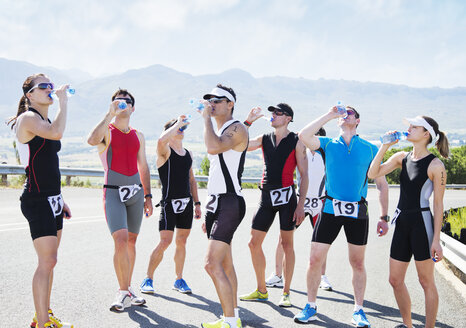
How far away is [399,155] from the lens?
5.48m

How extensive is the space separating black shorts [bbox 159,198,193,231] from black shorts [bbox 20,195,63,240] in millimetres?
2220

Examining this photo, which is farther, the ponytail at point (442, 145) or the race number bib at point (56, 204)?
the ponytail at point (442, 145)

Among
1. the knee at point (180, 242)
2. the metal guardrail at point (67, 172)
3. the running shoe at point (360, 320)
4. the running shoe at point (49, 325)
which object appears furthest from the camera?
the metal guardrail at point (67, 172)

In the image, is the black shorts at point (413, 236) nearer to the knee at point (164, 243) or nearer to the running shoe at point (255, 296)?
the running shoe at point (255, 296)

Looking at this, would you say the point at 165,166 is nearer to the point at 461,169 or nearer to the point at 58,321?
the point at 58,321

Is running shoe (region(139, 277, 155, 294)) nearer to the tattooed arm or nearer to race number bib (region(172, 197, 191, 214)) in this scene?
race number bib (region(172, 197, 191, 214))

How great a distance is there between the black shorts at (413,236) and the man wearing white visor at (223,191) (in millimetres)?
1599

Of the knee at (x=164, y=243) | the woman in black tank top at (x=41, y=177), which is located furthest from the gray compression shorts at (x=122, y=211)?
the woman in black tank top at (x=41, y=177)

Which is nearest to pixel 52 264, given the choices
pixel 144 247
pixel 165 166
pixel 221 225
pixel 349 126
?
pixel 221 225

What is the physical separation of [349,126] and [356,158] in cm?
40

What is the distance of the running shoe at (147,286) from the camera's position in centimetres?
649

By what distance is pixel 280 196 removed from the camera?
22.0 ft

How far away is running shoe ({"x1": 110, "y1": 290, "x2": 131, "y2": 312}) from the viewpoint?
18.6 ft

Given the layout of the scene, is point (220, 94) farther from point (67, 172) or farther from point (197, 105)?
point (67, 172)
